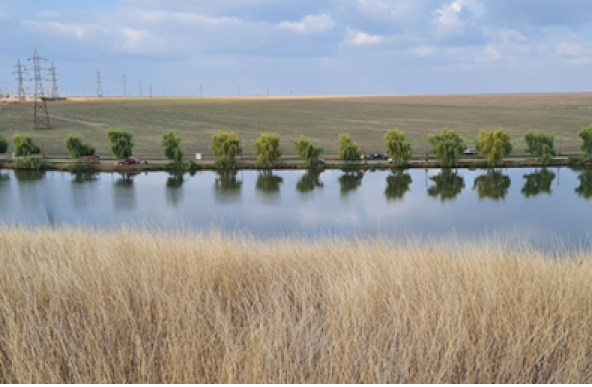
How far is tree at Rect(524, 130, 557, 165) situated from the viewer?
41.3m

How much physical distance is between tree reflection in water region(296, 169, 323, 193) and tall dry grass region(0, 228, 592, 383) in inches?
1057

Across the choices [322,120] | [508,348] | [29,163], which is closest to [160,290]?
[508,348]

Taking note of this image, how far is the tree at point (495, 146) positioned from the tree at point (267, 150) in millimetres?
16100

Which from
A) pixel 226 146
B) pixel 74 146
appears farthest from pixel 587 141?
pixel 74 146

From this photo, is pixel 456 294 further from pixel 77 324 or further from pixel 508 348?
pixel 77 324

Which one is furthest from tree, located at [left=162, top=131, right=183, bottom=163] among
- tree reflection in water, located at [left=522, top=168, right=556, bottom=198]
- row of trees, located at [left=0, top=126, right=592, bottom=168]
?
tree reflection in water, located at [left=522, top=168, right=556, bottom=198]

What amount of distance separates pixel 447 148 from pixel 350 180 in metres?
9.27

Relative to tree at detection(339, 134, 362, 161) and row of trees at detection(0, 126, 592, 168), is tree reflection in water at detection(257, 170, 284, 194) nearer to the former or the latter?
row of trees at detection(0, 126, 592, 168)

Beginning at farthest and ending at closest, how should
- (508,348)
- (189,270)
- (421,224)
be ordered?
(421,224) → (189,270) → (508,348)

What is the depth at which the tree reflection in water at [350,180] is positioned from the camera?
32.8m

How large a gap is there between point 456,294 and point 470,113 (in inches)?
3875

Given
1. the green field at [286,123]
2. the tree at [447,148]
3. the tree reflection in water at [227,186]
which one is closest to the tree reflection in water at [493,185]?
the tree at [447,148]

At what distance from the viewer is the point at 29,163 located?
1671 inches

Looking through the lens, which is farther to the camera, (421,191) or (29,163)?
(29,163)
